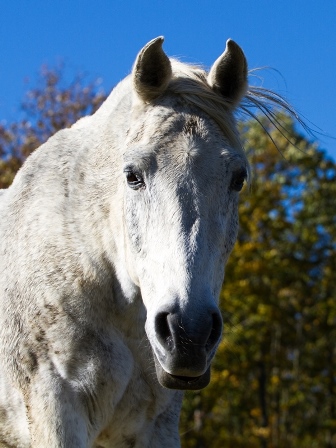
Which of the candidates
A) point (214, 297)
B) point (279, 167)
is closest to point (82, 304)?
point (214, 297)

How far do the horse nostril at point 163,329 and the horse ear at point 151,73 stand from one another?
1.45 meters

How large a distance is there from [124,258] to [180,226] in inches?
30.1

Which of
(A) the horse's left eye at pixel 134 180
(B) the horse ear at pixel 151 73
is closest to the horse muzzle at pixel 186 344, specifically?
(A) the horse's left eye at pixel 134 180

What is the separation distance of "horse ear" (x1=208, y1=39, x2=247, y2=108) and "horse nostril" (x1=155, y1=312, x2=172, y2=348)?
155cm

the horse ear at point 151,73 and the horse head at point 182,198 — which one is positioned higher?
the horse ear at point 151,73

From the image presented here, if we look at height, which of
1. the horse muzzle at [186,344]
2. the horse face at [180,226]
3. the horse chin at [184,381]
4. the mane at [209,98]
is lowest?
the horse chin at [184,381]

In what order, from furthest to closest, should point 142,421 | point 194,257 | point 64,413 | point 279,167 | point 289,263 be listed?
point 279,167 < point 289,263 < point 142,421 < point 64,413 < point 194,257

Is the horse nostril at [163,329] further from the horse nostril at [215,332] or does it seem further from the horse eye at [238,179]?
the horse eye at [238,179]

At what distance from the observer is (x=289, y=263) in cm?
2573

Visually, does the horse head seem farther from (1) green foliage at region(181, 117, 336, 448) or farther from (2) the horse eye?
(1) green foliage at region(181, 117, 336, 448)

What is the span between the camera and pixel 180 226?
4156 millimetres

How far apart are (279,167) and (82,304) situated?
23212 mm

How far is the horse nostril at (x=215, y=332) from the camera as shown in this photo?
156 inches

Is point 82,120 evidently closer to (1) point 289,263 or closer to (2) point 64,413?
(2) point 64,413
